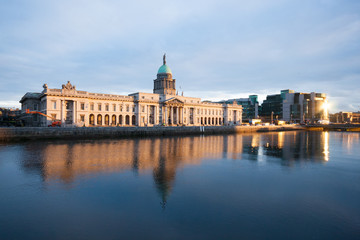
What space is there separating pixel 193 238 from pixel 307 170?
1691 cm

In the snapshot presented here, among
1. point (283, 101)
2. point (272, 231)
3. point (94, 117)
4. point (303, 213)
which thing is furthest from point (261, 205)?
point (283, 101)

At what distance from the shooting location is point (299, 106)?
165 m

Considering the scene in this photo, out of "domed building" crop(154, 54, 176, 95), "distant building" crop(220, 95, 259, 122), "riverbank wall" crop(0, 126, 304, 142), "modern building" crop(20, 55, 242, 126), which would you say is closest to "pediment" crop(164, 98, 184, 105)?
"modern building" crop(20, 55, 242, 126)

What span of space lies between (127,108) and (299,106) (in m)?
129

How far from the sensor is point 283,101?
555ft

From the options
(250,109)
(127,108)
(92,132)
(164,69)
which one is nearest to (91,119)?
(127,108)

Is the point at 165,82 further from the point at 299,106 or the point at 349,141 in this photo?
the point at 299,106

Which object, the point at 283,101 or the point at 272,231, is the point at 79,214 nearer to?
the point at 272,231

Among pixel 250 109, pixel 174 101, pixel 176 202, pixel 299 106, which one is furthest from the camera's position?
pixel 250 109

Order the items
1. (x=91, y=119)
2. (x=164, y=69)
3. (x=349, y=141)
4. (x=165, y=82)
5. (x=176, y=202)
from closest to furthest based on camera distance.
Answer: (x=176, y=202) → (x=349, y=141) → (x=91, y=119) → (x=165, y=82) → (x=164, y=69)

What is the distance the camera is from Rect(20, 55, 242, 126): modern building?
6931 cm

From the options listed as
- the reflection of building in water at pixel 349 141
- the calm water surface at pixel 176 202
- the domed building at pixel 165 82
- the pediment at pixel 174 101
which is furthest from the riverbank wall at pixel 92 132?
the domed building at pixel 165 82

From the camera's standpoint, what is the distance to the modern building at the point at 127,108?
2729 inches

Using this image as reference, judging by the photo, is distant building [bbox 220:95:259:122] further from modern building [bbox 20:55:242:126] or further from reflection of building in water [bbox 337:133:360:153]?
reflection of building in water [bbox 337:133:360:153]
